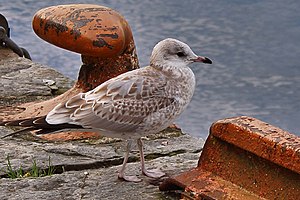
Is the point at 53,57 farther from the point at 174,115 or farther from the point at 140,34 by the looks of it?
the point at 174,115

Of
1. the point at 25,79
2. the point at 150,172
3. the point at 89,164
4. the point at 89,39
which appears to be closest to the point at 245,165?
the point at 150,172

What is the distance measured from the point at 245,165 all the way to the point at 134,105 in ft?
1.42

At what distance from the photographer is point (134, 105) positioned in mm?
2744

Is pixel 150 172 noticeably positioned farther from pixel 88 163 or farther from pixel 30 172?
pixel 30 172

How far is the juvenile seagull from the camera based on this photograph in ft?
8.96

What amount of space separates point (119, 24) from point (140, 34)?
1.36 m

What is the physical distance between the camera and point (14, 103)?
11.8 feet

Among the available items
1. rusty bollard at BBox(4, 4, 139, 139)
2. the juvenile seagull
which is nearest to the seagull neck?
the juvenile seagull

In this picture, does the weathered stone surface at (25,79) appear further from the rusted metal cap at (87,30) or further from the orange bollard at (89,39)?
the rusted metal cap at (87,30)

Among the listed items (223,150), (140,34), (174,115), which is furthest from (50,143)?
(140,34)

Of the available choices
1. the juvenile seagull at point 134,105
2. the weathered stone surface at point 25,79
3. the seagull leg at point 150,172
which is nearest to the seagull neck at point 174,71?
the juvenile seagull at point 134,105

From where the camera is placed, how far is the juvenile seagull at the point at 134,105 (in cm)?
273

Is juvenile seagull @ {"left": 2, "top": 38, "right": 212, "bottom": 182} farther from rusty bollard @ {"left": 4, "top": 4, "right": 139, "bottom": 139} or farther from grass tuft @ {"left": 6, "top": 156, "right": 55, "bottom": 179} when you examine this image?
rusty bollard @ {"left": 4, "top": 4, "right": 139, "bottom": 139}

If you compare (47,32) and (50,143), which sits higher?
(47,32)
